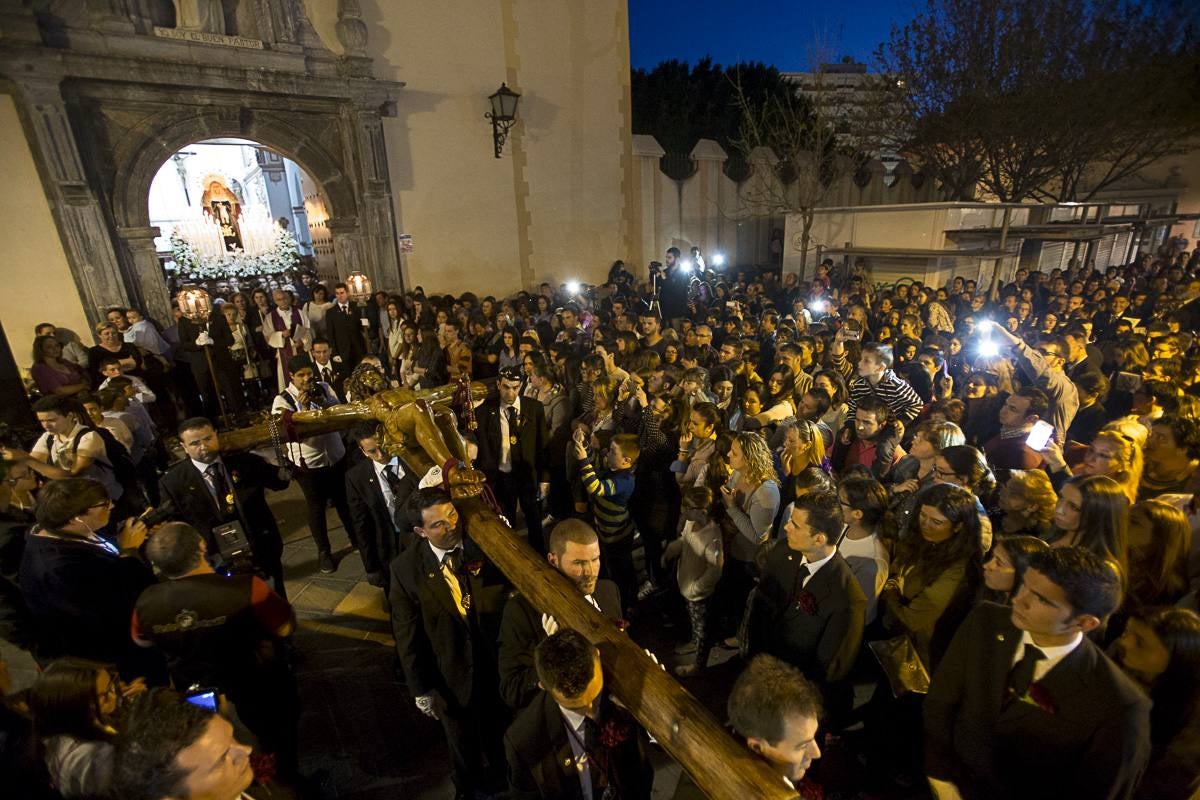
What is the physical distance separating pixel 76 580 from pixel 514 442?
116 inches

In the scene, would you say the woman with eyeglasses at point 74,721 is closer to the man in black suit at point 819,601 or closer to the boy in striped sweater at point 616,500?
the boy in striped sweater at point 616,500

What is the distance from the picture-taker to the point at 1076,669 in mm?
1902

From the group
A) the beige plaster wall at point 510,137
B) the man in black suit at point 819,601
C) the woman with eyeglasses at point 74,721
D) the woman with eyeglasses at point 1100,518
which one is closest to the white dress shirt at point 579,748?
the man in black suit at point 819,601

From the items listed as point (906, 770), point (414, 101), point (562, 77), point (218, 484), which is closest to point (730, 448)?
point (906, 770)

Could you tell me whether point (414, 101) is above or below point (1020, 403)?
above

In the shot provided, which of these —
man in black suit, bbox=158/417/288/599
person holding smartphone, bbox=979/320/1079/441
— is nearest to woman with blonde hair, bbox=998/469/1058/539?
person holding smartphone, bbox=979/320/1079/441

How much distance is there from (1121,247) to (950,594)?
938 inches

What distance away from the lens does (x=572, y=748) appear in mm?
2145

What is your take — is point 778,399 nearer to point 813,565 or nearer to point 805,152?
point 813,565

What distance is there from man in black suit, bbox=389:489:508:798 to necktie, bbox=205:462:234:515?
1.88 meters

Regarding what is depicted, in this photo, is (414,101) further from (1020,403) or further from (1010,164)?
(1010,164)

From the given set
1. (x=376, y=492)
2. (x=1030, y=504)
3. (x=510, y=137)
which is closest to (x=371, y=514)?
(x=376, y=492)

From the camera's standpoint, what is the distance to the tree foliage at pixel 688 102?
25125 mm

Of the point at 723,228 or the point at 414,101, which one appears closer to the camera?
the point at 414,101
